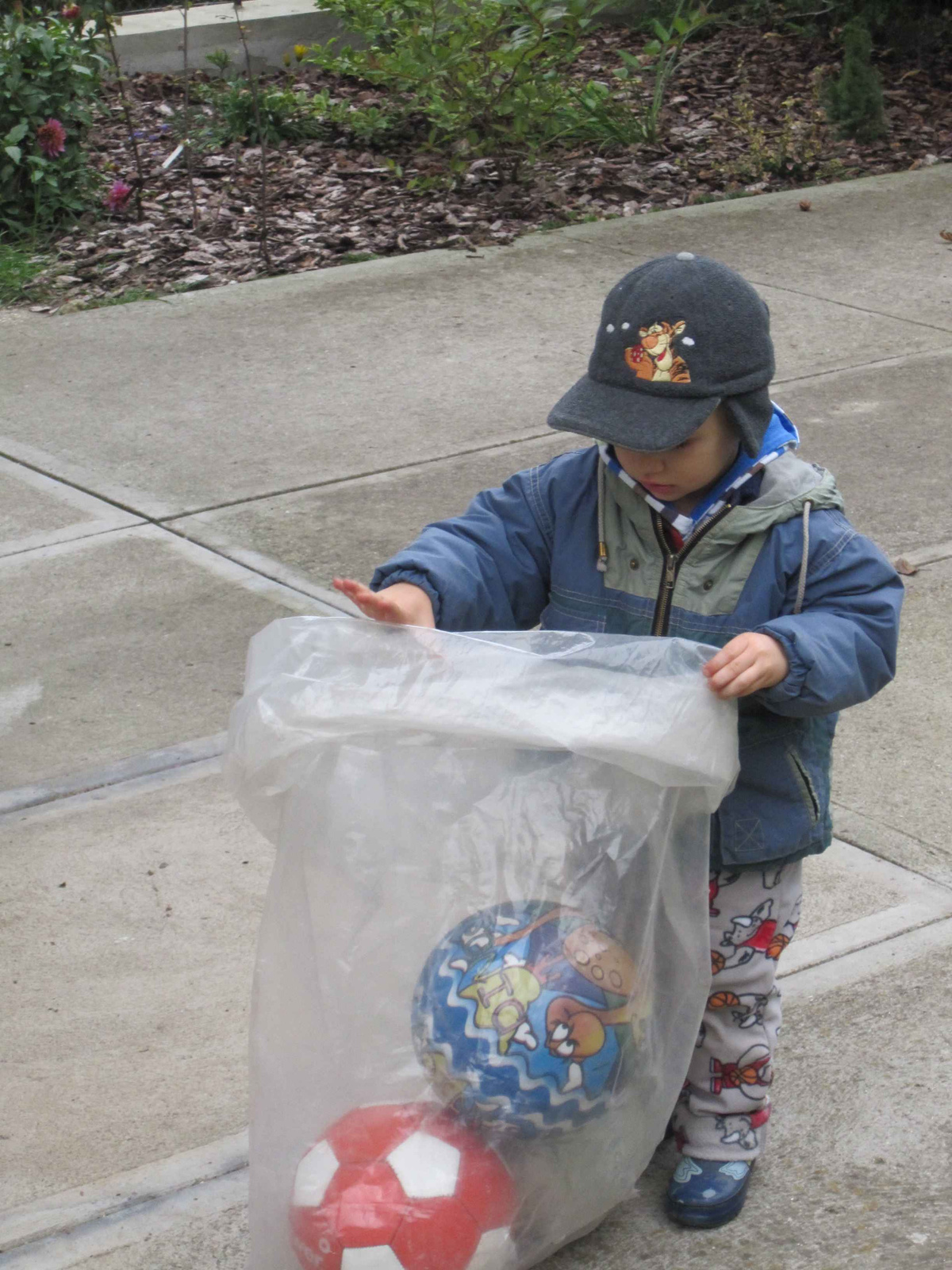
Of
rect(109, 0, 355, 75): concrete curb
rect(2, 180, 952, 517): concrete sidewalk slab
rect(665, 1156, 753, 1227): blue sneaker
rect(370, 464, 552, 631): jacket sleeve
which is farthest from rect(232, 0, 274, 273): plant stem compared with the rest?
rect(665, 1156, 753, 1227): blue sneaker

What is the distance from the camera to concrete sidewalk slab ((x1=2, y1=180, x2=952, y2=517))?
199 inches

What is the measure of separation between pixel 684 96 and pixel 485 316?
3975mm

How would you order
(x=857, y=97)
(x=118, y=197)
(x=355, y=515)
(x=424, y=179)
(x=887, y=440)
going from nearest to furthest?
(x=355, y=515) < (x=887, y=440) < (x=118, y=197) < (x=424, y=179) < (x=857, y=97)

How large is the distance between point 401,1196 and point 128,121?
738 cm

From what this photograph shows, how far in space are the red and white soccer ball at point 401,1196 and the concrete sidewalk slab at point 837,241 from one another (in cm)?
447

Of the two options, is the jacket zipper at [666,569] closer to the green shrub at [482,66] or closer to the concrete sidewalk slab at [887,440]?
the concrete sidewalk slab at [887,440]

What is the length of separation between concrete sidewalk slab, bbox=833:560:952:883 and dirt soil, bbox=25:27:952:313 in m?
3.92

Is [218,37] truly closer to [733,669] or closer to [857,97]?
[857,97]

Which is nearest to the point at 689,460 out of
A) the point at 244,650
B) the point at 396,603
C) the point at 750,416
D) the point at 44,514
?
the point at 750,416

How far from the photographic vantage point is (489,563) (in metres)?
2.21

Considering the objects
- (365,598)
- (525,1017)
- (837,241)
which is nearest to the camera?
(525,1017)

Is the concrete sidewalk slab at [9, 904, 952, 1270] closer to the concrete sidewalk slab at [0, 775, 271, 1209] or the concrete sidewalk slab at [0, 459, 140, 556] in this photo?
the concrete sidewalk slab at [0, 775, 271, 1209]

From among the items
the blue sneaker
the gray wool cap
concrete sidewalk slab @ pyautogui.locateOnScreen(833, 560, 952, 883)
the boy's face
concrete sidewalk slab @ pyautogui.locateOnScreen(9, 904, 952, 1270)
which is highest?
the gray wool cap

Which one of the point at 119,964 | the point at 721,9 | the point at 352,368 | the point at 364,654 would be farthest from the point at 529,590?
the point at 721,9
